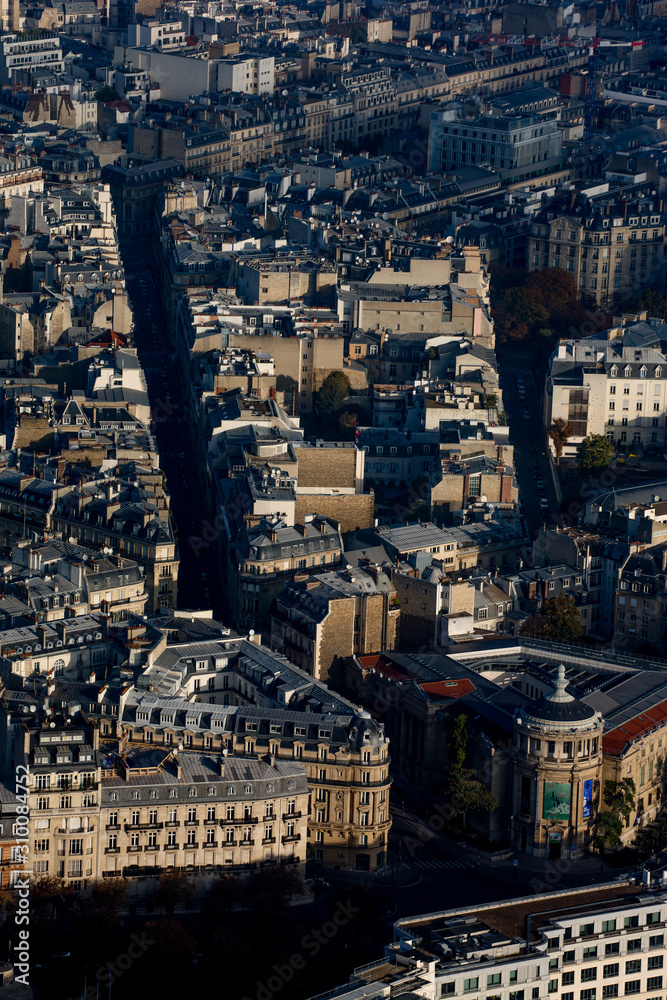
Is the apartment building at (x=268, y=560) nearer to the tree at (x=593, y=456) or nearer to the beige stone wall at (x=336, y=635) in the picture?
the beige stone wall at (x=336, y=635)

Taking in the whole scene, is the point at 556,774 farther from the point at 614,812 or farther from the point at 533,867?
the point at 533,867

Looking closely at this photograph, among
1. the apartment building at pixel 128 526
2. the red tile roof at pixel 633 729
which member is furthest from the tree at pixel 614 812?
the apartment building at pixel 128 526

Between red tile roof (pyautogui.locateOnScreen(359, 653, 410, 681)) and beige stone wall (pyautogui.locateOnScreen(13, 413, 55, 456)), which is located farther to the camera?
beige stone wall (pyautogui.locateOnScreen(13, 413, 55, 456))

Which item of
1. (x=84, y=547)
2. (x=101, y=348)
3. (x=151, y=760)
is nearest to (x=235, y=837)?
(x=151, y=760)

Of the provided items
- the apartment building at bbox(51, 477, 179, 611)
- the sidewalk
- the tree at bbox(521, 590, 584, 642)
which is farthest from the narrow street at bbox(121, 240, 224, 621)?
the sidewalk

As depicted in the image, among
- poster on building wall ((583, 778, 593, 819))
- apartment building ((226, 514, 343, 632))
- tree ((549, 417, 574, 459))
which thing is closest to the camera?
poster on building wall ((583, 778, 593, 819))

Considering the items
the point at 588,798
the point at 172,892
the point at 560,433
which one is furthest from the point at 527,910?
the point at 560,433

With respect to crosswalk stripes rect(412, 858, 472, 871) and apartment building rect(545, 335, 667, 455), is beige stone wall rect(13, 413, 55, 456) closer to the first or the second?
apartment building rect(545, 335, 667, 455)
